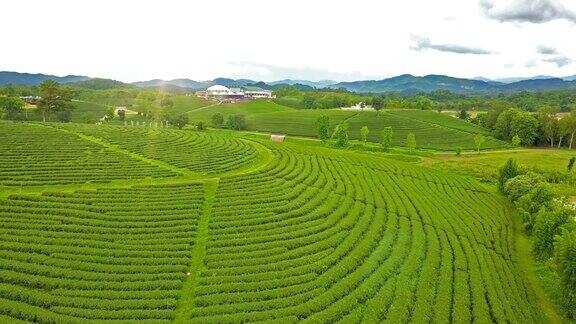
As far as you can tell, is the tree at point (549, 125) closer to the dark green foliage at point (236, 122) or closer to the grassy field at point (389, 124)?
the grassy field at point (389, 124)

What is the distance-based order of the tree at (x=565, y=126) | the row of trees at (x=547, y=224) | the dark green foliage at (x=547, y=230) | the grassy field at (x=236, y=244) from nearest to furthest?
the grassy field at (x=236, y=244) → the row of trees at (x=547, y=224) → the dark green foliage at (x=547, y=230) → the tree at (x=565, y=126)

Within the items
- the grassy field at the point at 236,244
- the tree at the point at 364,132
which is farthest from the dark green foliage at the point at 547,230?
the tree at the point at 364,132

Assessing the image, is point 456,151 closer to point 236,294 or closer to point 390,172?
point 390,172

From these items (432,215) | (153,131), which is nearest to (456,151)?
(432,215)

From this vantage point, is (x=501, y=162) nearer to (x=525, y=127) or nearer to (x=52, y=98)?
(x=525, y=127)

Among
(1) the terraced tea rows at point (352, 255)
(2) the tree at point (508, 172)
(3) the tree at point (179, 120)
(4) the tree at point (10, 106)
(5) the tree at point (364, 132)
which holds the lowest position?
(1) the terraced tea rows at point (352, 255)
